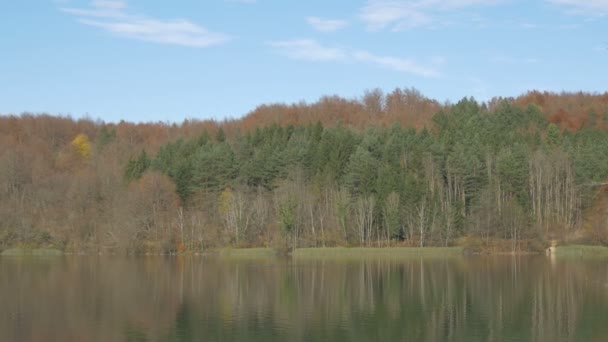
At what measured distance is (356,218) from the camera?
3049 inches

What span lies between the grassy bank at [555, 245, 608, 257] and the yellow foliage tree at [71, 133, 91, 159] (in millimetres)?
75279

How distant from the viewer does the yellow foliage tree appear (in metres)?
120

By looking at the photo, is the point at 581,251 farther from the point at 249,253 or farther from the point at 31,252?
the point at 31,252

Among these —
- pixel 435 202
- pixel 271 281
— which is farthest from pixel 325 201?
pixel 271 281

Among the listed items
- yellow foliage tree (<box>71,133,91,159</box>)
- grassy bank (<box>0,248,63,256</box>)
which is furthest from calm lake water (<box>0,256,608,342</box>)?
yellow foliage tree (<box>71,133,91,159</box>)

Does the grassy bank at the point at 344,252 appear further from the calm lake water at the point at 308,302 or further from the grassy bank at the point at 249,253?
the calm lake water at the point at 308,302

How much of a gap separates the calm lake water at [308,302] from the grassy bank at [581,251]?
915 centimetres

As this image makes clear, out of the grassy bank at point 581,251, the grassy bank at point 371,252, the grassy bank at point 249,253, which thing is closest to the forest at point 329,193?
the grassy bank at point 249,253

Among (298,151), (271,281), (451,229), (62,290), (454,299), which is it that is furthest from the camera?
(298,151)

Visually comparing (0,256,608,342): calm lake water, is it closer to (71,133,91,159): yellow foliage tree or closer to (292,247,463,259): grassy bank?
(292,247,463,259): grassy bank

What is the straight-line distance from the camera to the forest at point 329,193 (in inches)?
2997

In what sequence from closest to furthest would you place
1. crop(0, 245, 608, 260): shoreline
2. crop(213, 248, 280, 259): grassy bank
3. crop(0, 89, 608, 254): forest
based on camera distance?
1. crop(0, 245, 608, 260): shoreline
2. crop(213, 248, 280, 259): grassy bank
3. crop(0, 89, 608, 254): forest

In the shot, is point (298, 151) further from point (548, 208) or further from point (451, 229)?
point (548, 208)

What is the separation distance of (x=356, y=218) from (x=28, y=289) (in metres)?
40.9
